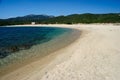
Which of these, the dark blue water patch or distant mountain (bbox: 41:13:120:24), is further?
distant mountain (bbox: 41:13:120:24)

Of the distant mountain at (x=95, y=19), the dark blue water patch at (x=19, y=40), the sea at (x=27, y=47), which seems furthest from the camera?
the distant mountain at (x=95, y=19)

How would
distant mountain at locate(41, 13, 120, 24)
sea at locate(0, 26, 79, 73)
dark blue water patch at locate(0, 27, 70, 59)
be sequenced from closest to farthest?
1. sea at locate(0, 26, 79, 73)
2. dark blue water patch at locate(0, 27, 70, 59)
3. distant mountain at locate(41, 13, 120, 24)

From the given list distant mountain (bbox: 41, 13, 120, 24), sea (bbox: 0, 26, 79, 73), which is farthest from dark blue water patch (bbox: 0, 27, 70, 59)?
distant mountain (bbox: 41, 13, 120, 24)

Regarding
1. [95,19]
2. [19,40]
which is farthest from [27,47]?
[95,19]

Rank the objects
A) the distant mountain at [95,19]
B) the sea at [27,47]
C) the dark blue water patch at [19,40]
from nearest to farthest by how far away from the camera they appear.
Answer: the sea at [27,47] → the dark blue water patch at [19,40] → the distant mountain at [95,19]

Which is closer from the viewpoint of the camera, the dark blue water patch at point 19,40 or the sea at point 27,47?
the sea at point 27,47

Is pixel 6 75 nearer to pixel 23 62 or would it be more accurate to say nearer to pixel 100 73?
pixel 23 62

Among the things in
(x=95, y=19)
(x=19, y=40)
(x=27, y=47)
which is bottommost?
(x=19, y=40)

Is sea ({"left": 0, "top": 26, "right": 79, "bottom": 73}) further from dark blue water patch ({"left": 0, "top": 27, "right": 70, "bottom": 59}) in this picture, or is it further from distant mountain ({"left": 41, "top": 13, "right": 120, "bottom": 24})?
distant mountain ({"left": 41, "top": 13, "right": 120, "bottom": 24})

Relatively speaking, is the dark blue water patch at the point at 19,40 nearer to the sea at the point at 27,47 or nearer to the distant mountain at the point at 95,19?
the sea at the point at 27,47

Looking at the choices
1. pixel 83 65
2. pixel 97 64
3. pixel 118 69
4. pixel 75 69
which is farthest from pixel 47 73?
pixel 118 69

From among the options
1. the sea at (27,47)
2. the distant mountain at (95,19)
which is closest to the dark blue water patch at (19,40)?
the sea at (27,47)

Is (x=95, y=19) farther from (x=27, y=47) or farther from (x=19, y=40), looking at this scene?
(x=27, y=47)

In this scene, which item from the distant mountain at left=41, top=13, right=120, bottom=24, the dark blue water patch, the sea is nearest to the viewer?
the sea
